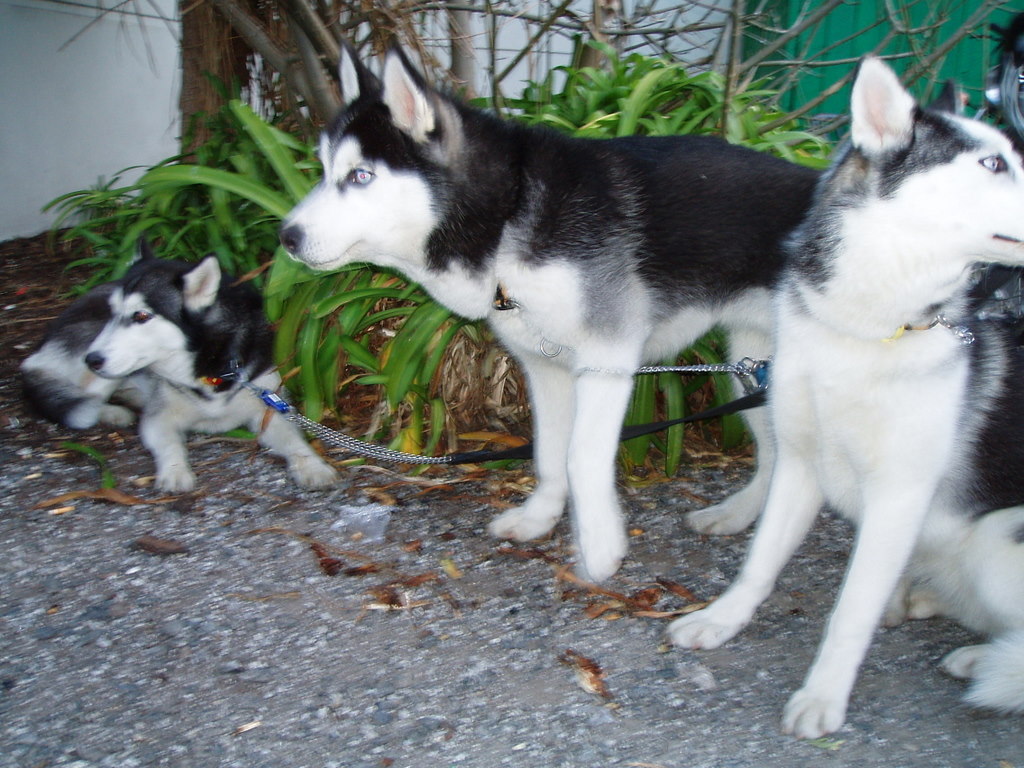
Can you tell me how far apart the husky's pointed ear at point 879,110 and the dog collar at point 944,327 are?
420 millimetres

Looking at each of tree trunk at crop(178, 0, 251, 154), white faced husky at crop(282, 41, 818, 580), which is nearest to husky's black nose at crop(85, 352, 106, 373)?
white faced husky at crop(282, 41, 818, 580)

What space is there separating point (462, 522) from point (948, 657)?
1688mm

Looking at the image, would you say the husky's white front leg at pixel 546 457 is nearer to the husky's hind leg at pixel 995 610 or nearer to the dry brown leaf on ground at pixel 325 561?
the dry brown leaf on ground at pixel 325 561

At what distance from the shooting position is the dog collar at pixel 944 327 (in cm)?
206

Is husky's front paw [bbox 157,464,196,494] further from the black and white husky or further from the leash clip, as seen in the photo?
the leash clip

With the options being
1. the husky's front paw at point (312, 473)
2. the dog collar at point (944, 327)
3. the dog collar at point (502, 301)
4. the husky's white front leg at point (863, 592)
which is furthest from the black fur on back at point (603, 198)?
the husky's front paw at point (312, 473)

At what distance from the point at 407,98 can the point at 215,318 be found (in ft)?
5.94

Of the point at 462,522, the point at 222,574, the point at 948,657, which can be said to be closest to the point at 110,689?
the point at 222,574

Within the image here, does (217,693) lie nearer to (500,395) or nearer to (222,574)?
(222,574)

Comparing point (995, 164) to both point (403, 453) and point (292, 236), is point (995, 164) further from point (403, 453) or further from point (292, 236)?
point (403, 453)

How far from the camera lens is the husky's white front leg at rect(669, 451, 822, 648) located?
93.4 inches

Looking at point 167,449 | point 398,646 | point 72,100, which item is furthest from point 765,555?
point 72,100

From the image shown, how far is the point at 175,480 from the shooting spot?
3525 mm

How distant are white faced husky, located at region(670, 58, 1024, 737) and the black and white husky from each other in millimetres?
2142
